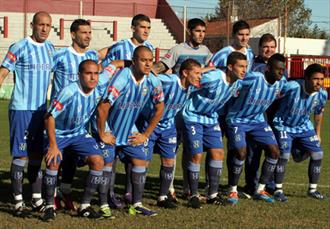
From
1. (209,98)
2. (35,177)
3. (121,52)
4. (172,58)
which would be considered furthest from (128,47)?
(35,177)

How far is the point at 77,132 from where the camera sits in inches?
316

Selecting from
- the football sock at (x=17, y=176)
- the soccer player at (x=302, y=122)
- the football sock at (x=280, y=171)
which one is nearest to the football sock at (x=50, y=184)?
the football sock at (x=17, y=176)

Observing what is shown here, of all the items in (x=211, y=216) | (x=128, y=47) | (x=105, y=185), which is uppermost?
(x=128, y=47)

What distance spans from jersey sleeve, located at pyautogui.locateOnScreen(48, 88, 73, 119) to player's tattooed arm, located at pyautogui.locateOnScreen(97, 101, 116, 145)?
389mm

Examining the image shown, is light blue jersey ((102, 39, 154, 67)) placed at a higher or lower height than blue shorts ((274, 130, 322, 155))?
higher

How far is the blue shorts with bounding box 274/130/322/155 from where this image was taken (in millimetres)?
9727

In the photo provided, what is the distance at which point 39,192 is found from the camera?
838 cm

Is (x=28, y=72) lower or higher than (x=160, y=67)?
lower

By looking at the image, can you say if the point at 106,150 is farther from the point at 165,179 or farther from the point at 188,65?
the point at 188,65

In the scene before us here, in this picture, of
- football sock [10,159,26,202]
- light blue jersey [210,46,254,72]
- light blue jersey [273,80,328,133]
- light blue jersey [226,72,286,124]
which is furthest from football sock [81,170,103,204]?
light blue jersey [273,80,328,133]

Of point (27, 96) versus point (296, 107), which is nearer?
point (27, 96)

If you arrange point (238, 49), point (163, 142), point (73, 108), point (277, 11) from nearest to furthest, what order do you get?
point (73, 108)
point (163, 142)
point (238, 49)
point (277, 11)

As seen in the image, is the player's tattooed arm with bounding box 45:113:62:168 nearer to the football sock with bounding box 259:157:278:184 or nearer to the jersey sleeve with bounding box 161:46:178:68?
the jersey sleeve with bounding box 161:46:178:68

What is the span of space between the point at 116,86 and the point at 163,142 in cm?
112
